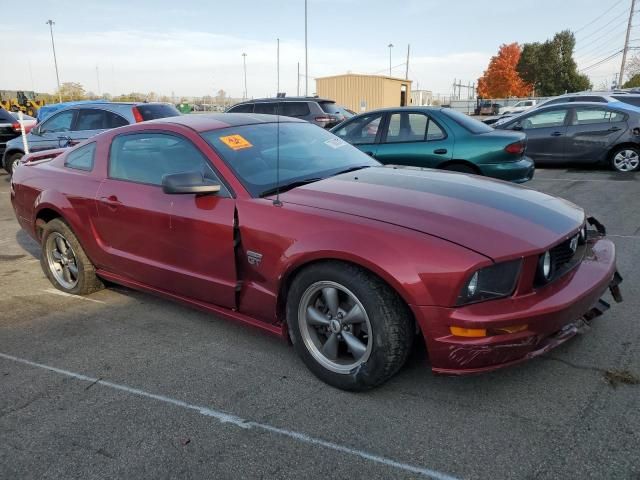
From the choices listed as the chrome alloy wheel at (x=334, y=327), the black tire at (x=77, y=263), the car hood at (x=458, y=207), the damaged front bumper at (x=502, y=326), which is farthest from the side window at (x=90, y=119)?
the damaged front bumper at (x=502, y=326)

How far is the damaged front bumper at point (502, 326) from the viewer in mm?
2418

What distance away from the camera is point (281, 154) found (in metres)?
3.65

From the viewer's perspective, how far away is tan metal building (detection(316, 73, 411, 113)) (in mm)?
29156

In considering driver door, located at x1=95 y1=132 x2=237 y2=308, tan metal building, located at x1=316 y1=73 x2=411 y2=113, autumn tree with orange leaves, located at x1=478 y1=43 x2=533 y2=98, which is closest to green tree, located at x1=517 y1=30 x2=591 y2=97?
autumn tree with orange leaves, located at x1=478 y1=43 x2=533 y2=98

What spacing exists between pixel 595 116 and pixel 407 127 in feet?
17.6

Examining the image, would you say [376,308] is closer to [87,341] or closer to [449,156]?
[87,341]

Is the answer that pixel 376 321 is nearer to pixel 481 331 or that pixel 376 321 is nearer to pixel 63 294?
pixel 481 331

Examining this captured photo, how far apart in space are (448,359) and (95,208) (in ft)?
9.59

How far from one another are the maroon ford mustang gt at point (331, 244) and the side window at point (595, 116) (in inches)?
318

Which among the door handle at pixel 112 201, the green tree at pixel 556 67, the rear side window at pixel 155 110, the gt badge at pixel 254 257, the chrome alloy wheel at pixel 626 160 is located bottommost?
the chrome alloy wheel at pixel 626 160

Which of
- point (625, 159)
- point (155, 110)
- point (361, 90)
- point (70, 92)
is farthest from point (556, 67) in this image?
point (155, 110)

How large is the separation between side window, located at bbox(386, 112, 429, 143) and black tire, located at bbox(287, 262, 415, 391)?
4850mm

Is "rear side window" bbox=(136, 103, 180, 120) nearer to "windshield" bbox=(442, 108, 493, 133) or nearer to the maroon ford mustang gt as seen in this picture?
"windshield" bbox=(442, 108, 493, 133)

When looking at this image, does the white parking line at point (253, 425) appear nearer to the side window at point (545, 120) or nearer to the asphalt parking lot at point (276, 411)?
the asphalt parking lot at point (276, 411)
